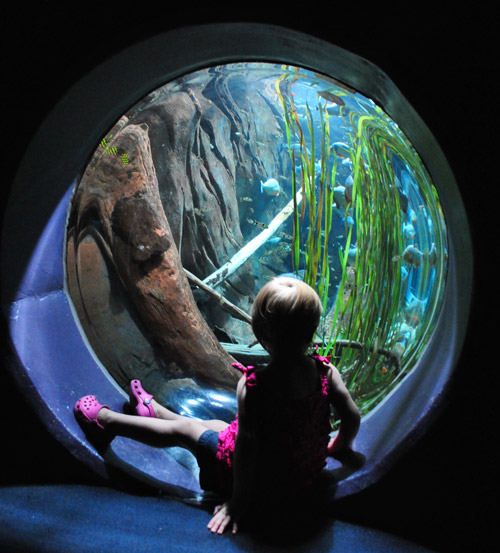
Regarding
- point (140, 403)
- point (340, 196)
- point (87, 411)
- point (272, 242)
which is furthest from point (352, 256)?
point (87, 411)

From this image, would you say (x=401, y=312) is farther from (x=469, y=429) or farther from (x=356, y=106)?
(x=469, y=429)

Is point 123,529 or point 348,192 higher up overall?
point 348,192

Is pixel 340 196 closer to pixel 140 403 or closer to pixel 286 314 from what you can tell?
pixel 140 403

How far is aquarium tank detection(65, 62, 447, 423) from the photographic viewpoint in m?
2.70

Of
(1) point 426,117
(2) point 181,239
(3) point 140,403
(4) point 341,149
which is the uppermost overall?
(4) point 341,149

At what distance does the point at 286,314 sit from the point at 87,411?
106cm

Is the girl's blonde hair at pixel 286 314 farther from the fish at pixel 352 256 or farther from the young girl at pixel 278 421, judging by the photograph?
the fish at pixel 352 256

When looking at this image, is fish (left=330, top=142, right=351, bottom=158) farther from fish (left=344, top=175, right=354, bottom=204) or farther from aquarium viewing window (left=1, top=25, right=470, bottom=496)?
fish (left=344, top=175, right=354, bottom=204)

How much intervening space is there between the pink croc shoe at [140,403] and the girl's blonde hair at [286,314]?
1080mm

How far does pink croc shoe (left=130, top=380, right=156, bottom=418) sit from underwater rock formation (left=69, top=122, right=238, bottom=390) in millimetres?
1004

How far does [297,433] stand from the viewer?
1471 mm

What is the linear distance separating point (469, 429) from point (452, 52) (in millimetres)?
1117

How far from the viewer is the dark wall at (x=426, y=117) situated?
1.12 meters

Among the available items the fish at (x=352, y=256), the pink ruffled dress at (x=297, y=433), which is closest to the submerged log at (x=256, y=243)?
the fish at (x=352, y=256)
